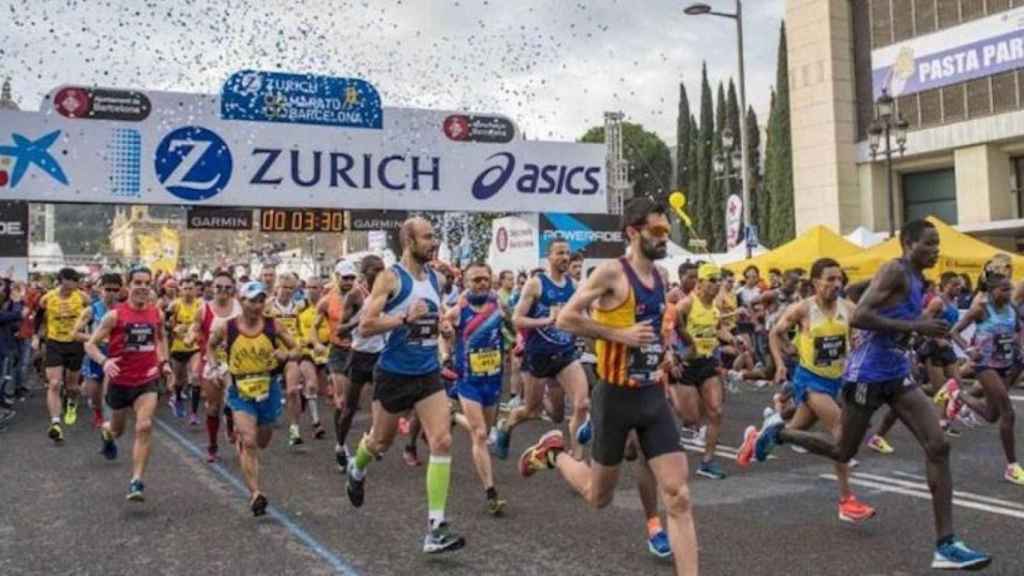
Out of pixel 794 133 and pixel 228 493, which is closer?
pixel 228 493

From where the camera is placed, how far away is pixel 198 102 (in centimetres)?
1797

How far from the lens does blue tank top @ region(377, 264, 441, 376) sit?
606 centimetres

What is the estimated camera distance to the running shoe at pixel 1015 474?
25.5 ft

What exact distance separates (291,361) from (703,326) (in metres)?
4.46

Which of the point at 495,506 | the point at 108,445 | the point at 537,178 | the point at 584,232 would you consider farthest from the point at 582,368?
the point at 584,232

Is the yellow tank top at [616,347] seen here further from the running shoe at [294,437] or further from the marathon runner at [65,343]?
the marathon runner at [65,343]

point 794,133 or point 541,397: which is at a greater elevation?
point 794,133

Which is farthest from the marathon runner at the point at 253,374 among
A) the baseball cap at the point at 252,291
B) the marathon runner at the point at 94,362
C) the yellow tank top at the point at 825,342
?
the yellow tank top at the point at 825,342

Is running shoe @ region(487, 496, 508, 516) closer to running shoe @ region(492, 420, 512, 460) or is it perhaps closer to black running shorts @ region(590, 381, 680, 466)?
running shoe @ region(492, 420, 512, 460)

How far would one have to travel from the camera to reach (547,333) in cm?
846

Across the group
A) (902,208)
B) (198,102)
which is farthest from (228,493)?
(902,208)

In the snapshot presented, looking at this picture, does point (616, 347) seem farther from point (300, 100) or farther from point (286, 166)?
point (300, 100)

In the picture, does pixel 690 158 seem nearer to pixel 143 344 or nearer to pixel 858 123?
pixel 858 123

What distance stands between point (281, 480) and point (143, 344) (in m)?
1.78
